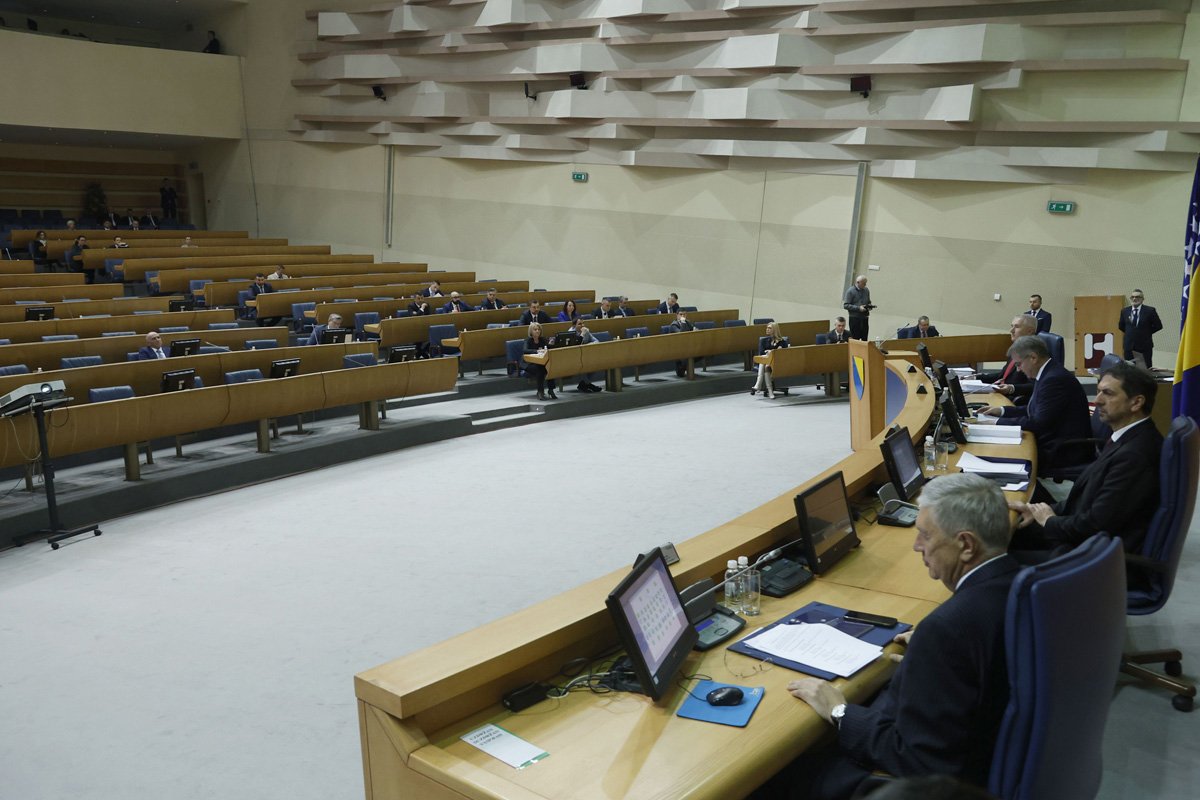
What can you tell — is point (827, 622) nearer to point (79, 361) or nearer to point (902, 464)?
point (902, 464)

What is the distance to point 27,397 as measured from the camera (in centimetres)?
581

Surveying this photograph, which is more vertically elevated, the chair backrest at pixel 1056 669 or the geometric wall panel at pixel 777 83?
the geometric wall panel at pixel 777 83

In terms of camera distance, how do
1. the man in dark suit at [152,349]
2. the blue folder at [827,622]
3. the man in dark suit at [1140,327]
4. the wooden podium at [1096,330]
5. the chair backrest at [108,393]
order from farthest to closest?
the wooden podium at [1096,330] → the man in dark suit at [1140,327] → the man in dark suit at [152,349] → the chair backrest at [108,393] → the blue folder at [827,622]

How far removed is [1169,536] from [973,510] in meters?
1.77

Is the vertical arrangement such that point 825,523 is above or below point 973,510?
below

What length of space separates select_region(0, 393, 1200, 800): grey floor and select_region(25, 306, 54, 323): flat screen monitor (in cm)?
509

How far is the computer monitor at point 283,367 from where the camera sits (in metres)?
8.18

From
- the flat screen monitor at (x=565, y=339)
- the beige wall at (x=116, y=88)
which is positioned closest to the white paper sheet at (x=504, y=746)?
the flat screen monitor at (x=565, y=339)

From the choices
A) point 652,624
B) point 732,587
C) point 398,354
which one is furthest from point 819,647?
point 398,354

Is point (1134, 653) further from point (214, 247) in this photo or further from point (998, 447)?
point (214, 247)

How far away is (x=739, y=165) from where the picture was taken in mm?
14742

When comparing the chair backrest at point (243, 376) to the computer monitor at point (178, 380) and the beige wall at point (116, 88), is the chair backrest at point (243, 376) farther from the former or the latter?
the beige wall at point (116, 88)

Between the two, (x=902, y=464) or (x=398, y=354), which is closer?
(x=902, y=464)

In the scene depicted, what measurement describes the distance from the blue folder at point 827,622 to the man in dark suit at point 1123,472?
134cm
